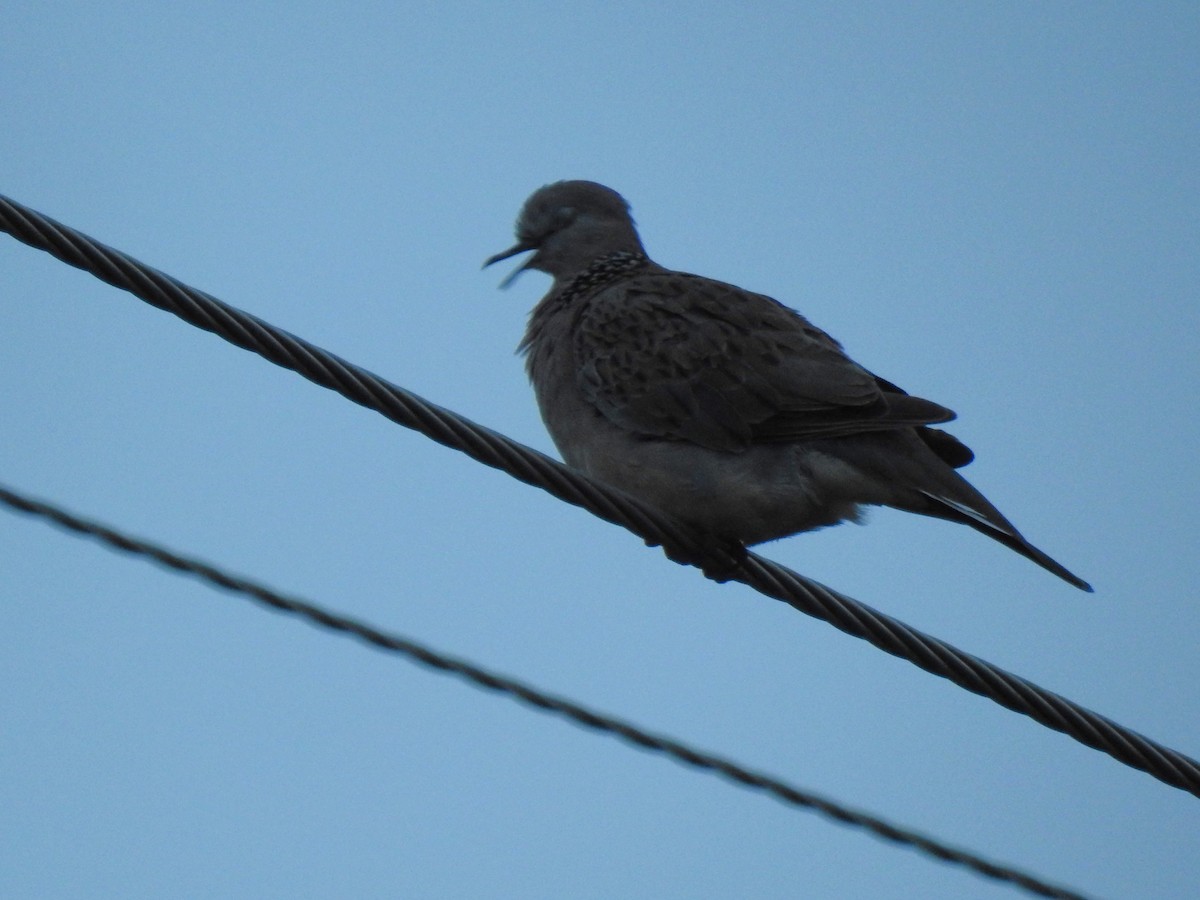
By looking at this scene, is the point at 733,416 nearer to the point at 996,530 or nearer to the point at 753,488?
the point at 753,488

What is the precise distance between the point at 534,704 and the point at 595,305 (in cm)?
271

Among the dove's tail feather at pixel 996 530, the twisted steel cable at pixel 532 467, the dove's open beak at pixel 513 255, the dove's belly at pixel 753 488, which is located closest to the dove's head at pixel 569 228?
the dove's open beak at pixel 513 255

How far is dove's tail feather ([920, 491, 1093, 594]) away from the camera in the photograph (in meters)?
3.62

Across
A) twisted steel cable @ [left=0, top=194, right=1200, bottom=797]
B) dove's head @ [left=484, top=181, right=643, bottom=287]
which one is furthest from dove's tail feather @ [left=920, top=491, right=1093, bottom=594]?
dove's head @ [left=484, top=181, right=643, bottom=287]

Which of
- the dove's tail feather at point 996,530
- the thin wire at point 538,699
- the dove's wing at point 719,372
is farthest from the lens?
the dove's wing at point 719,372

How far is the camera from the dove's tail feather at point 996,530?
142 inches

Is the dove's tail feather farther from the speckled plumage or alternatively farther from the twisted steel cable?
the twisted steel cable

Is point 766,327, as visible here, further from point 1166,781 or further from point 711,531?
point 1166,781

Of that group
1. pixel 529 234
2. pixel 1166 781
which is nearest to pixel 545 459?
pixel 1166 781

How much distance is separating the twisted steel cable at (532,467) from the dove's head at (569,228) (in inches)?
119

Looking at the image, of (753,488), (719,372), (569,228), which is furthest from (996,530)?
(569,228)

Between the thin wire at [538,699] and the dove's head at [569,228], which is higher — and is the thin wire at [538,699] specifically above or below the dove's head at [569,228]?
below

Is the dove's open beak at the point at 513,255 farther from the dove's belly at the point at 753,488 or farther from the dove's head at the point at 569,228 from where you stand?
the dove's belly at the point at 753,488

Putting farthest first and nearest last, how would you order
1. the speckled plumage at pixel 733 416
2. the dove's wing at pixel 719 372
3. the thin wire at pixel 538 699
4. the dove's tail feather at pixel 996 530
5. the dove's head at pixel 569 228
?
the dove's head at pixel 569 228 < the dove's wing at pixel 719 372 < the speckled plumage at pixel 733 416 < the dove's tail feather at pixel 996 530 < the thin wire at pixel 538 699
